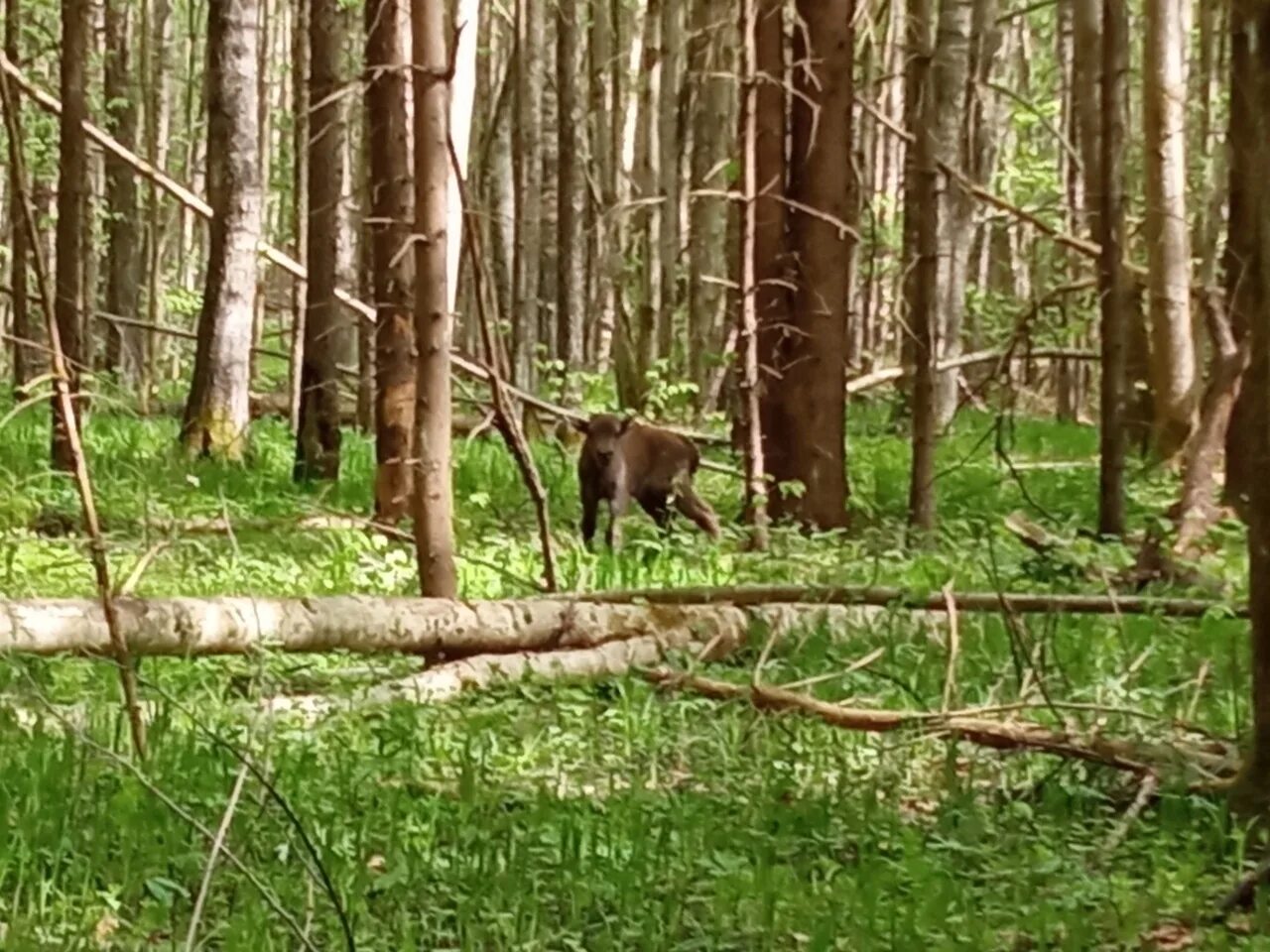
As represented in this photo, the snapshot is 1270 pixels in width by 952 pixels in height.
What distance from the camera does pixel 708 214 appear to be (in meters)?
21.7

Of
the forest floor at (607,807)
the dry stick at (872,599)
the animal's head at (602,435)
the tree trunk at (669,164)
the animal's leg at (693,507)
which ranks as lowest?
the forest floor at (607,807)

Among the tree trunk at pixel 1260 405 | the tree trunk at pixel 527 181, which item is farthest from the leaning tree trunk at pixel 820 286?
the tree trunk at pixel 1260 405

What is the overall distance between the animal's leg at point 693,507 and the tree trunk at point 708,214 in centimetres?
742

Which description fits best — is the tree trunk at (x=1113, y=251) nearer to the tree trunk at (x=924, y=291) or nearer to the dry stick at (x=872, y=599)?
the tree trunk at (x=924, y=291)

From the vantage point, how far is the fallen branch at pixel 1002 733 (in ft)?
18.6

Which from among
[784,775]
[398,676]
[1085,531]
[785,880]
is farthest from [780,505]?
[785,880]

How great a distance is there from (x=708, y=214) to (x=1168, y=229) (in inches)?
351

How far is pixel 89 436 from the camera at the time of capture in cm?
1432

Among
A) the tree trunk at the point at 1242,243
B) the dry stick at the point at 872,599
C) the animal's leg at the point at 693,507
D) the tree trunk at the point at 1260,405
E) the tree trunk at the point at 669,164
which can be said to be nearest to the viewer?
the tree trunk at the point at 1260,405

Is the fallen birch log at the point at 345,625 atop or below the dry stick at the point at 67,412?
below

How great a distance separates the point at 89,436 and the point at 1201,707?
10.2 metres

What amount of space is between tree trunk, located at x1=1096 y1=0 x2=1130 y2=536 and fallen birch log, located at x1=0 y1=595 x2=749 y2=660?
13.2ft

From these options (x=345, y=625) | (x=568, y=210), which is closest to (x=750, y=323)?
(x=345, y=625)

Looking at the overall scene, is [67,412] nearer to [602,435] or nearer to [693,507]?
[602,435]
